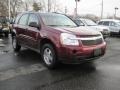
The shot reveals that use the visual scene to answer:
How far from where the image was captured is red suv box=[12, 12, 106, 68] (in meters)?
6.35

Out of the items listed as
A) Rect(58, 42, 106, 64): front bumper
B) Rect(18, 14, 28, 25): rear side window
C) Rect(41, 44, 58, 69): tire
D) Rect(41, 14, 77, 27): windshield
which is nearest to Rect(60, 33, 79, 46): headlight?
Rect(58, 42, 106, 64): front bumper

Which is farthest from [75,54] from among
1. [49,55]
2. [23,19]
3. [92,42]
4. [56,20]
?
[23,19]

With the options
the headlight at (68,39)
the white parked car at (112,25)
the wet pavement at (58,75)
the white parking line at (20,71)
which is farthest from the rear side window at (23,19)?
the white parked car at (112,25)

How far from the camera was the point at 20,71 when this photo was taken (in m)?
6.61

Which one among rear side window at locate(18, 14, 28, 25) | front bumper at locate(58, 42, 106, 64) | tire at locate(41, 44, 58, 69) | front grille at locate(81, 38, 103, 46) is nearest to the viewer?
front bumper at locate(58, 42, 106, 64)

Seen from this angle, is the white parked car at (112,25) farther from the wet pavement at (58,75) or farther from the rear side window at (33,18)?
the rear side window at (33,18)

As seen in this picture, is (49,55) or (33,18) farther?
(33,18)

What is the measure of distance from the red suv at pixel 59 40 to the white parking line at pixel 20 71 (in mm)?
300

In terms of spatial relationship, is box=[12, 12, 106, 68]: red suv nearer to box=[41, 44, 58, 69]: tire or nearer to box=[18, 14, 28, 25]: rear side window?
box=[41, 44, 58, 69]: tire

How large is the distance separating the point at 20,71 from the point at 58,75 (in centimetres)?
118

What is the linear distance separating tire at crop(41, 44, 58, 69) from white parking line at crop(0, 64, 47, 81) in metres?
0.23

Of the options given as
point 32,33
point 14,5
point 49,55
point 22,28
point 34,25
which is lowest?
point 49,55

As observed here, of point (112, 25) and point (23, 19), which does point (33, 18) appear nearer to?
point (23, 19)

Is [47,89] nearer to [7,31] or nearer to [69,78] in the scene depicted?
[69,78]
